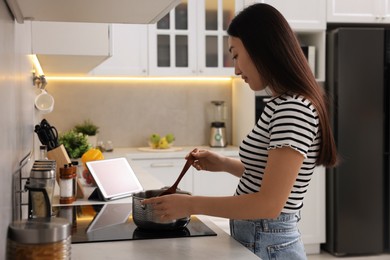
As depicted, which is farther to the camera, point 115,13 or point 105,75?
point 105,75

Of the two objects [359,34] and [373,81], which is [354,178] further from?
[359,34]

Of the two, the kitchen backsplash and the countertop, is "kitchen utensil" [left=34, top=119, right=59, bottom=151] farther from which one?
the kitchen backsplash

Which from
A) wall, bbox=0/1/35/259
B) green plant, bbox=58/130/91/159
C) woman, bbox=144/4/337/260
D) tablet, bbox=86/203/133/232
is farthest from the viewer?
green plant, bbox=58/130/91/159

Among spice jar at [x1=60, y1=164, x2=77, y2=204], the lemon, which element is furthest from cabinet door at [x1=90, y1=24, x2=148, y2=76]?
spice jar at [x1=60, y1=164, x2=77, y2=204]

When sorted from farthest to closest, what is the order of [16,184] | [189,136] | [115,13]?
[189,136] → [115,13] → [16,184]

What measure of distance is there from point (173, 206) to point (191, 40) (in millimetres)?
3175

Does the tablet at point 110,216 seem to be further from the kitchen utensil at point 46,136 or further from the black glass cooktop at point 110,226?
the kitchen utensil at point 46,136

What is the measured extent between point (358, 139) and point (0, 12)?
3555 mm

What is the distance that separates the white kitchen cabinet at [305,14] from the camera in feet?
14.4

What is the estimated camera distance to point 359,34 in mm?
4273

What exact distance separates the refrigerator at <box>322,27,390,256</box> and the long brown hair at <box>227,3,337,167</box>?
282 cm

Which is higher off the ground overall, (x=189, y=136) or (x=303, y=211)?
(x=189, y=136)

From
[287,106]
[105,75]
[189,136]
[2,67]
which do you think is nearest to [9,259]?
[2,67]

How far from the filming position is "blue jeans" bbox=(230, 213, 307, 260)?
1.55 metres
